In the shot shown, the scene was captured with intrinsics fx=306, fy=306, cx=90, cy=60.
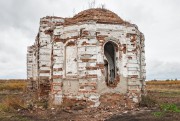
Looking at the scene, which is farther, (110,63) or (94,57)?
(110,63)

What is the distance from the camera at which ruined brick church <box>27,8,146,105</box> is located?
14.5 metres

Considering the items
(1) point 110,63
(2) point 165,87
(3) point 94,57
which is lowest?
(2) point 165,87

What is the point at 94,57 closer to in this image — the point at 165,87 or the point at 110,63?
the point at 110,63

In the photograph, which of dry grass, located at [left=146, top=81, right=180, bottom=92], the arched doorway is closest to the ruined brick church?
the arched doorway

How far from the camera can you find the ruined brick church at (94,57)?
47.7 feet

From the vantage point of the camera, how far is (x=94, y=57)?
14539mm

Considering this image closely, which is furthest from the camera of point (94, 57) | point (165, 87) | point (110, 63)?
point (165, 87)

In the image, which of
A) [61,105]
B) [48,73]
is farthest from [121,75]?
[48,73]

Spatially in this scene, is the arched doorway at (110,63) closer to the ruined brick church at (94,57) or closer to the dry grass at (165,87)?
the ruined brick church at (94,57)

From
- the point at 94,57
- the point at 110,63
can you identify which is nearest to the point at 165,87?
the point at 110,63

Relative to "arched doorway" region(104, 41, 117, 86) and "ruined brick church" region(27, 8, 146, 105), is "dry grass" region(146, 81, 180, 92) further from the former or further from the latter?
"ruined brick church" region(27, 8, 146, 105)

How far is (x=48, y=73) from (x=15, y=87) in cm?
2301

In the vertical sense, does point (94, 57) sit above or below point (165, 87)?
above

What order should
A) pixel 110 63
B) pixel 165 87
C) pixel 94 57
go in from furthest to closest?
pixel 165 87, pixel 110 63, pixel 94 57
